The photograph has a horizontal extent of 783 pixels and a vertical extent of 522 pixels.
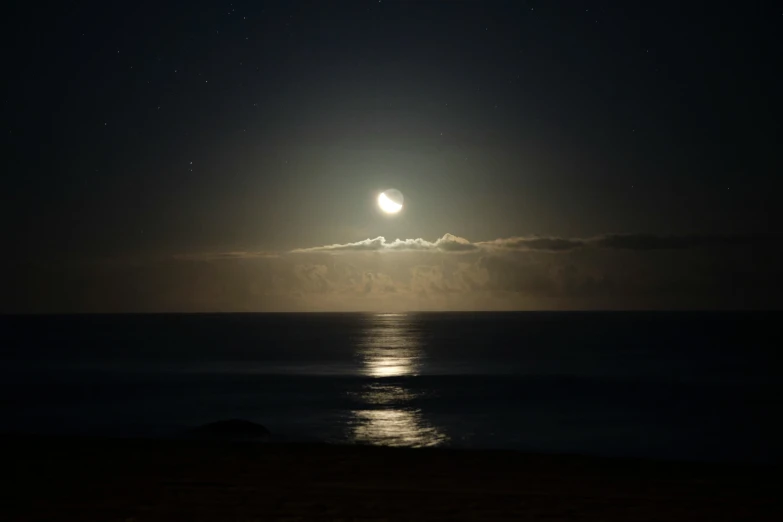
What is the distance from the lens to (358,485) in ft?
39.5

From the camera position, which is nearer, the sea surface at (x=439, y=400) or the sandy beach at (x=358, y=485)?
the sandy beach at (x=358, y=485)

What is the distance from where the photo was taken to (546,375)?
255ft

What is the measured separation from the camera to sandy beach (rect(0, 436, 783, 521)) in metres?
10.3

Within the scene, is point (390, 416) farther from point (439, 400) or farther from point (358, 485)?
point (358, 485)

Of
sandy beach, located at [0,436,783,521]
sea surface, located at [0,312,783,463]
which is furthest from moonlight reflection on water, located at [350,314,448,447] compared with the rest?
sandy beach, located at [0,436,783,521]

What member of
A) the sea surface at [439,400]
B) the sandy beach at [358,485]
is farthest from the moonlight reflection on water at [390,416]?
the sandy beach at [358,485]

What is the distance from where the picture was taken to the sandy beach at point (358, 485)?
1028 centimetres

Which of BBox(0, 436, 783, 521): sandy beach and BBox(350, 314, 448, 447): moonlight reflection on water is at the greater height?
BBox(0, 436, 783, 521): sandy beach

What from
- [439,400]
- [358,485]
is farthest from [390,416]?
[358,485]

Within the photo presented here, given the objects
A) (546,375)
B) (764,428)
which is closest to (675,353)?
(546,375)

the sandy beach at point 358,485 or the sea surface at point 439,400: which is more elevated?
the sandy beach at point 358,485

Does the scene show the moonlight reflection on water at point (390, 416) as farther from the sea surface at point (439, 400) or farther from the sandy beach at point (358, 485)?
the sandy beach at point (358, 485)

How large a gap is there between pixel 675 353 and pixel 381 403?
8303cm

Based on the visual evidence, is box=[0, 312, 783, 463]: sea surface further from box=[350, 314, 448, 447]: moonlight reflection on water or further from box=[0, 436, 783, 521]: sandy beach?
box=[0, 436, 783, 521]: sandy beach
